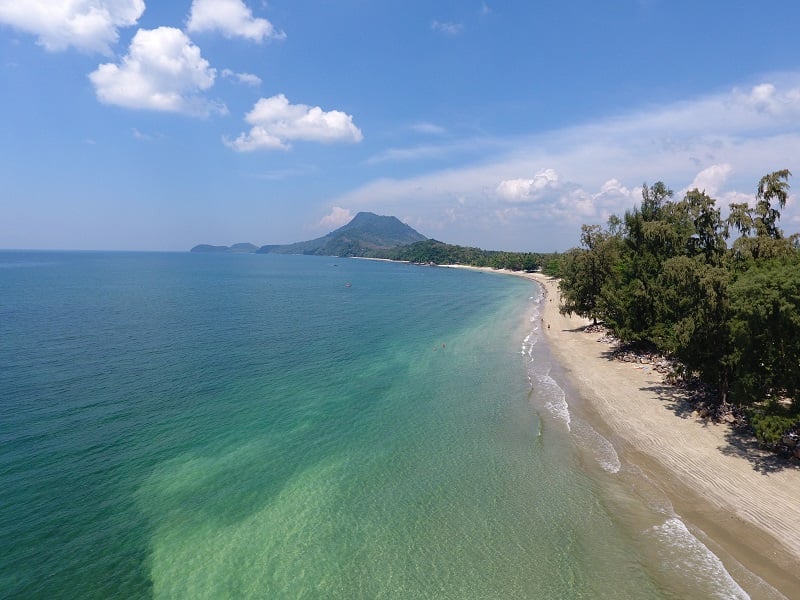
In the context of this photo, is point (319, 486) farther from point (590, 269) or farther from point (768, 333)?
point (590, 269)

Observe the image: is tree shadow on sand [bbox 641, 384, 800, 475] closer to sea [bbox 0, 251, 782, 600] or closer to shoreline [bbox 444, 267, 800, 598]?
shoreline [bbox 444, 267, 800, 598]

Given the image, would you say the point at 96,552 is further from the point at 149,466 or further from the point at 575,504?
the point at 575,504

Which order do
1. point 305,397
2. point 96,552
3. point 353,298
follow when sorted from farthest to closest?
point 353,298 < point 305,397 < point 96,552

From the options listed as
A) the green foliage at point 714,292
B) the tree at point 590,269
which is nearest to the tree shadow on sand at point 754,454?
the green foliage at point 714,292

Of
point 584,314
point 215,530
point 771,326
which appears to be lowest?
point 215,530

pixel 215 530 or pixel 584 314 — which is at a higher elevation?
pixel 584 314

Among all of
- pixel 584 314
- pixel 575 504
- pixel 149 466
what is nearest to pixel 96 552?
pixel 149 466
